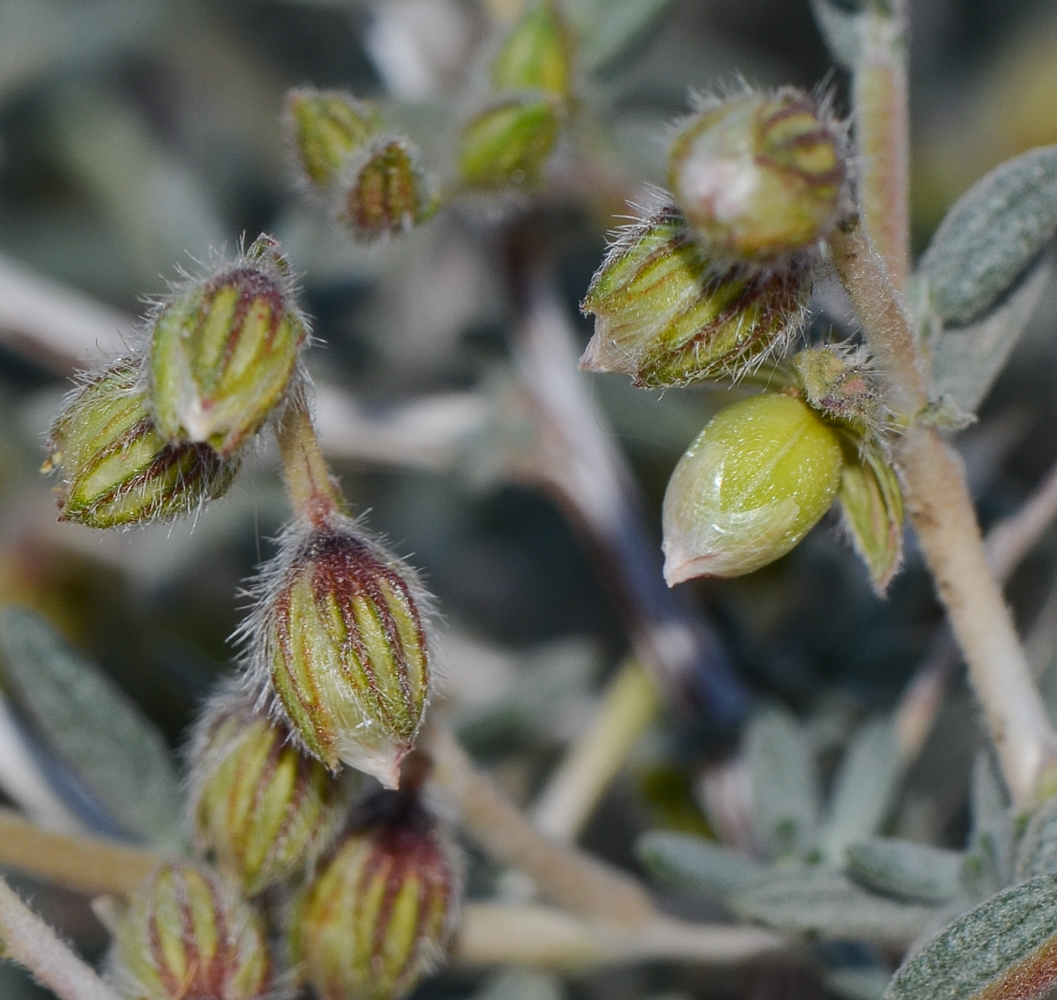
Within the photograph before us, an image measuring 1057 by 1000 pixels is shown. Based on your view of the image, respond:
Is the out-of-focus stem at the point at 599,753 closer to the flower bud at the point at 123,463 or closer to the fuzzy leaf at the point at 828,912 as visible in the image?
the fuzzy leaf at the point at 828,912

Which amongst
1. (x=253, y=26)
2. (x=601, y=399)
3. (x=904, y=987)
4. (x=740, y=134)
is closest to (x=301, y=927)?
(x=904, y=987)

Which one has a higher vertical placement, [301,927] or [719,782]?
[719,782]

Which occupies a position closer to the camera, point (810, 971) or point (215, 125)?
point (810, 971)

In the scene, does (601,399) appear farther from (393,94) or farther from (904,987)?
(904,987)

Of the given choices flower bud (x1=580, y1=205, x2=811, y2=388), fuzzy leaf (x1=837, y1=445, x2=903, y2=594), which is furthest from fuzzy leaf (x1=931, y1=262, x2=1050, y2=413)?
flower bud (x1=580, y1=205, x2=811, y2=388)

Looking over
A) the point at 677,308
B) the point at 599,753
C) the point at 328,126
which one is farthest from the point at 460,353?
the point at 677,308

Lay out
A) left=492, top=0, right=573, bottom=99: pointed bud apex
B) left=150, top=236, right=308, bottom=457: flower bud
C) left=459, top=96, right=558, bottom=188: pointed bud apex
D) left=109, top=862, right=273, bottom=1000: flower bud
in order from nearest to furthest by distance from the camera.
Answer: left=150, top=236, right=308, bottom=457: flower bud < left=109, top=862, right=273, bottom=1000: flower bud < left=459, top=96, right=558, bottom=188: pointed bud apex < left=492, top=0, right=573, bottom=99: pointed bud apex

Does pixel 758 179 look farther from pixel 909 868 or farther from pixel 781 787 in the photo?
pixel 781 787

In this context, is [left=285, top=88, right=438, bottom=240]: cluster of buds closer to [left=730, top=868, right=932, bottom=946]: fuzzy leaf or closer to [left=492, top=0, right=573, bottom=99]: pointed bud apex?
[left=492, top=0, right=573, bottom=99]: pointed bud apex
